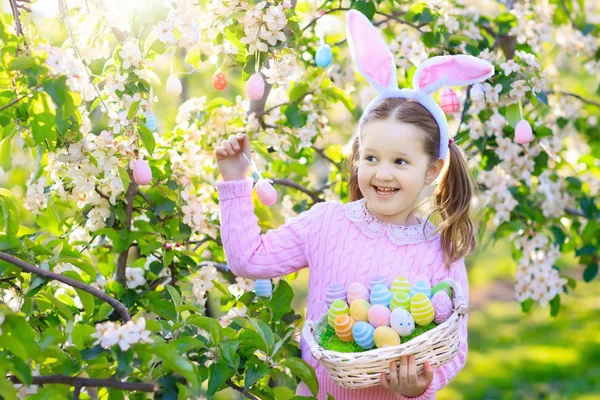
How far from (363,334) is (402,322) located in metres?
0.09

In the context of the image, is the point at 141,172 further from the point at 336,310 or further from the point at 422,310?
the point at 422,310

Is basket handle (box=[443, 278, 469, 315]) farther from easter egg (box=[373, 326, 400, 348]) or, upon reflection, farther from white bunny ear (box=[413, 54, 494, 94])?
white bunny ear (box=[413, 54, 494, 94])

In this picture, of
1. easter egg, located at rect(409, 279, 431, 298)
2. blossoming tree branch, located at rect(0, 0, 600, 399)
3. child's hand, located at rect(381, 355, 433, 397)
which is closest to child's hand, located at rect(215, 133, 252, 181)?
blossoming tree branch, located at rect(0, 0, 600, 399)

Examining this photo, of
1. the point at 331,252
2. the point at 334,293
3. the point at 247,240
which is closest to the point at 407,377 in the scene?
the point at 334,293

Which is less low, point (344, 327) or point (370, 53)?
point (370, 53)

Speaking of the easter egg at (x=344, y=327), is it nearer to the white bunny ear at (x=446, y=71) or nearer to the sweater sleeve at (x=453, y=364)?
the sweater sleeve at (x=453, y=364)

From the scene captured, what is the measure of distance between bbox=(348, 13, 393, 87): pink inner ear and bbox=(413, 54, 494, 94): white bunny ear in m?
0.08

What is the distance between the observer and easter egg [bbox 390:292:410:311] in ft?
5.80

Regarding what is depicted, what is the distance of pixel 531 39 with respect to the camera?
3.13 meters

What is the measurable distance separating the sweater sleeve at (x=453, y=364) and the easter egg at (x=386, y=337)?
170 millimetres

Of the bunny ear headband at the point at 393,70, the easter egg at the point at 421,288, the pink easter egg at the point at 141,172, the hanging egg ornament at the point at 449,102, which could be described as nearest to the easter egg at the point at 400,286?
the easter egg at the point at 421,288

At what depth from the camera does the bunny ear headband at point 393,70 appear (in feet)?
6.64

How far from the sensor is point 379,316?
174 cm

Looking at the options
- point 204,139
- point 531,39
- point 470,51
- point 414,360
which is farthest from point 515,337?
point 414,360
